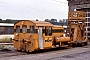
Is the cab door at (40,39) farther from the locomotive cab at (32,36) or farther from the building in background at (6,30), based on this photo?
the building in background at (6,30)

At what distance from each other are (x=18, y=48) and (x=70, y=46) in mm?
5247

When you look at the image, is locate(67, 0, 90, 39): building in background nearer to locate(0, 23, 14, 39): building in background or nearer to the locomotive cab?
locate(0, 23, 14, 39): building in background

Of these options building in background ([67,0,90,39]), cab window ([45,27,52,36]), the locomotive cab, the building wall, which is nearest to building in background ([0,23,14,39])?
the building wall

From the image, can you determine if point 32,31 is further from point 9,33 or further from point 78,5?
point 9,33

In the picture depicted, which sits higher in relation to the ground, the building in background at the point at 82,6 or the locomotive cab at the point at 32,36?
the building in background at the point at 82,6

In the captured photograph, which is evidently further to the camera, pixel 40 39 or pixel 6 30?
pixel 6 30

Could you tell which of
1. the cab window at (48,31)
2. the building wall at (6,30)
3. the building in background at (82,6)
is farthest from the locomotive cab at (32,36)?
the building wall at (6,30)

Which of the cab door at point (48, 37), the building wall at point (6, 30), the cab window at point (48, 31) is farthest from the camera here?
the building wall at point (6, 30)

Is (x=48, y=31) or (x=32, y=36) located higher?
(x=48, y=31)

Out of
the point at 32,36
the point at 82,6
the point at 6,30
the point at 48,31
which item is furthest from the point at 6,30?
the point at 32,36

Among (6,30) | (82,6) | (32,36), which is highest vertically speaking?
(82,6)

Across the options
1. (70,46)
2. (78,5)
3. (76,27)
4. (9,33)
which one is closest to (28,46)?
(70,46)

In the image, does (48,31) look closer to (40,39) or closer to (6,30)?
(40,39)

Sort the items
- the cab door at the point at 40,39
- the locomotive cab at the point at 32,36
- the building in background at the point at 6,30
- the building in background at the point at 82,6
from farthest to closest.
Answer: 1. the building in background at the point at 6,30
2. the building in background at the point at 82,6
3. the cab door at the point at 40,39
4. the locomotive cab at the point at 32,36
